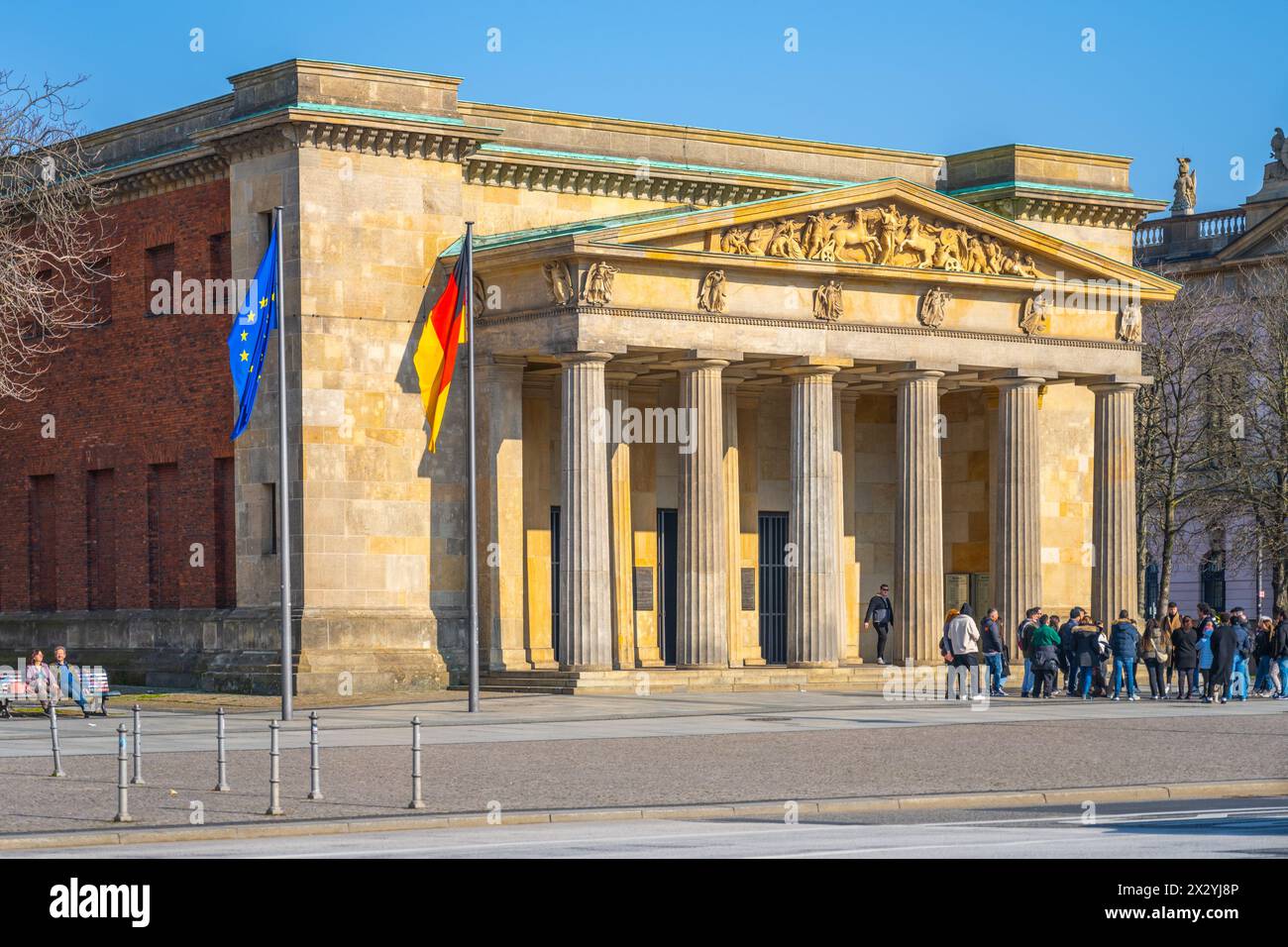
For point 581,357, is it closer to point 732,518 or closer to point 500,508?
point 500,508

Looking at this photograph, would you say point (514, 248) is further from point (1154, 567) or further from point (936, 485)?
point (1154, 567)

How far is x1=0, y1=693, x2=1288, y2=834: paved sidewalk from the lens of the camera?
84.9 ft

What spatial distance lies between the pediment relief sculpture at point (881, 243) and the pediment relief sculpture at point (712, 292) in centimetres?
64

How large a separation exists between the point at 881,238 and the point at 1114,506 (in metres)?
9.67

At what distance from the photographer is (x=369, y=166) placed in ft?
165

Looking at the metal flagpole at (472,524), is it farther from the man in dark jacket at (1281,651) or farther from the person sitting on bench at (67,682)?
the man in dark jacket at (1281,651)

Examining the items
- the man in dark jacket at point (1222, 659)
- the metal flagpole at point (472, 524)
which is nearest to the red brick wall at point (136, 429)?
the metal flagpole at point (472, 524)

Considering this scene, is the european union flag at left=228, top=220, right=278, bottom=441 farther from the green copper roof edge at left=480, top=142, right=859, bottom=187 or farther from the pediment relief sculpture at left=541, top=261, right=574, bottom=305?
the green copper roof edge at left=480, top=142, right=859, bottom=187

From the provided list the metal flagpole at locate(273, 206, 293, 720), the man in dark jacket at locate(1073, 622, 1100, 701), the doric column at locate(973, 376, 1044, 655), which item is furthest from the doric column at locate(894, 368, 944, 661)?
Answer: the metal flagpole at locate(273, 206, 293, 720)

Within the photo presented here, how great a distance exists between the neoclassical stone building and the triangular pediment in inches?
3.0

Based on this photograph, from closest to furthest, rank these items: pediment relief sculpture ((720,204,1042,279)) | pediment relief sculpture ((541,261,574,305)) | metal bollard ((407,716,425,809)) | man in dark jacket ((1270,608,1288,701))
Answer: metal bollard ((407,716,425,809)) → pediment relief sculpture ((541,261,574,305)) → man in dark jacket ((1270,608,1288,701)) → pediment relief sculpture ((720,204,1042,279))

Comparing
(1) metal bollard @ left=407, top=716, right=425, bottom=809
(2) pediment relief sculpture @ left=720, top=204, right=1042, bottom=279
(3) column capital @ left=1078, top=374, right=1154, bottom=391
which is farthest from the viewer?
(3) column capital @ left=1078, top=374, right=1154, bottom=391
